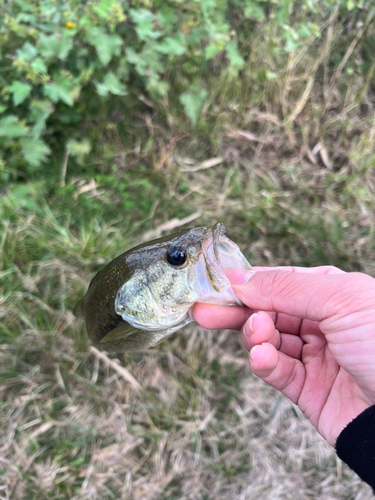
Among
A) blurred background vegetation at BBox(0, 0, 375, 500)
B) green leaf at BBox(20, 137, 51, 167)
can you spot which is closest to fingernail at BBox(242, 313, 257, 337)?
blurred background vegetation at BBox(0, 0, 375, 500)

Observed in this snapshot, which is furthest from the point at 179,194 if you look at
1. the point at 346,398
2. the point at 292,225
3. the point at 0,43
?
the point at 346,398

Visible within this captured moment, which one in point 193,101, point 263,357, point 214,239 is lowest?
point 263,357

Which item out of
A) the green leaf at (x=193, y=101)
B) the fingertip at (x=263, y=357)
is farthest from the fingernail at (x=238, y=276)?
the green leaf at (x=193, y=101)

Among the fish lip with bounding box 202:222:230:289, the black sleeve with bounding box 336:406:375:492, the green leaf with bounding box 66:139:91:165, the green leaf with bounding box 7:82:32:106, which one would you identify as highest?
the green leaf with bounding box 7:82:32:106

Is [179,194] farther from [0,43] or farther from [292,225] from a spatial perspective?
[0,43]

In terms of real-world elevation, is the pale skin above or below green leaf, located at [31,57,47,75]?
below

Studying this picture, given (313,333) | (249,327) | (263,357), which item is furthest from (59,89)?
(313,333)

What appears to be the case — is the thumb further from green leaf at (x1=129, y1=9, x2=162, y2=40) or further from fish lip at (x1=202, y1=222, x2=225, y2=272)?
green leaf at (x1=129, y1=9, x2=162, y2=40)

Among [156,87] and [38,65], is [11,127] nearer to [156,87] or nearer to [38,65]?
[38,65]
